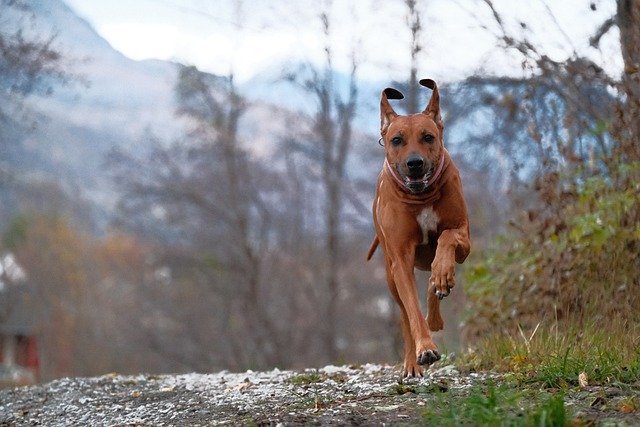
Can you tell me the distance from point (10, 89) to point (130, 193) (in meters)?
12.5

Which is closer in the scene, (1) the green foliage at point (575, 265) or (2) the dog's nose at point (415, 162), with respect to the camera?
(2) the dog's nose at point (415, 162)

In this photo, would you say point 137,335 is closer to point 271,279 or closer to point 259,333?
point 271,279

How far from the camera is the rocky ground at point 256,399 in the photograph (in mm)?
5242

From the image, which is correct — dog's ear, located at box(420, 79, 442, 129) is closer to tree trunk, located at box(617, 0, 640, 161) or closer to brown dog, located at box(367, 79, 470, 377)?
brown dog, located at box(367, 79, 470, 377)

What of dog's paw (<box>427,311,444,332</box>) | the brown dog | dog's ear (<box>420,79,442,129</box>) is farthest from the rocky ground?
dog's ear (<box>420,79,442,129</box>)

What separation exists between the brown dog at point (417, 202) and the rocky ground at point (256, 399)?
21.6 inches

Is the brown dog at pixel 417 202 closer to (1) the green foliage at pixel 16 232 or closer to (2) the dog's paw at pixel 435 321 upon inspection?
(2) the dog's paw at pixel 435 321

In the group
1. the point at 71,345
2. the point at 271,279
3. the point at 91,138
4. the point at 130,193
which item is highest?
the point at 91,138

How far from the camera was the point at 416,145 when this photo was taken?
6.41m

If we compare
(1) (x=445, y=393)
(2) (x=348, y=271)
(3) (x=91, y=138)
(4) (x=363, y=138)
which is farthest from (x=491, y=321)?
(3) (x=91, y=138)

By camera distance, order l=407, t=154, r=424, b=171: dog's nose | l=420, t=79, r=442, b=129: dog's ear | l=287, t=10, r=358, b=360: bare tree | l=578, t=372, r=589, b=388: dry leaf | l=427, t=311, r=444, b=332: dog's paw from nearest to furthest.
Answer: l=578, t=372, r=589, b=388: dry leaf < l=407, t=154, r=424, b=171: dog's nose < l=420, t=79, r=442, b=129: dog's ear < l=427, t=311, r=444, b=332: dog's paw < l=287, t=10, r=358, b=360: bare tree

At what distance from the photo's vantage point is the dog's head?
20.7 feet

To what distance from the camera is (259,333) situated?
28.7m

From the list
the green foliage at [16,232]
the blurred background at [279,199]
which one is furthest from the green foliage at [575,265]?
the green foliage at [16,232]
